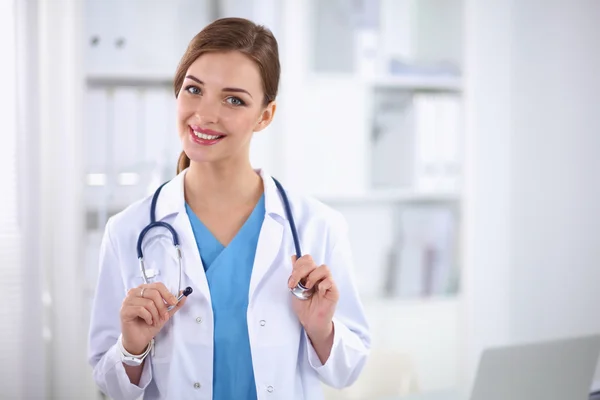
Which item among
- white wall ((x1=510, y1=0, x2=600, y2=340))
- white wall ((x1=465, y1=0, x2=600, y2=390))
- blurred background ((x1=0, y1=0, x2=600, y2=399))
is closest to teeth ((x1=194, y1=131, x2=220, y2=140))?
blurred background ((x1=0, y1=0, x2=600, y2=399))

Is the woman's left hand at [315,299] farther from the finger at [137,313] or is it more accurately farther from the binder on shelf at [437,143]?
the binder on shelf at [437,143]

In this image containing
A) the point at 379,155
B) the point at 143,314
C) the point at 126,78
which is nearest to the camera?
the point at 143,314

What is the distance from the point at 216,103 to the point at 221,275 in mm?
302

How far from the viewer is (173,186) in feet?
4.23

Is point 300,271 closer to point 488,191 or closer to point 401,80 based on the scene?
point 401,80

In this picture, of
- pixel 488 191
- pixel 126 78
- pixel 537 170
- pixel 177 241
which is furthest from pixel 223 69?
pixel 537 170

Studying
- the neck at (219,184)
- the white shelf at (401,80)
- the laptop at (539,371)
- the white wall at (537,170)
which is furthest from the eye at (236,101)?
the white wall at (537,170)

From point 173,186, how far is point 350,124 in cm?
150

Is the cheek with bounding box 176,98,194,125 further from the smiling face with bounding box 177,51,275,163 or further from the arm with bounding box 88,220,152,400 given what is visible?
the arm with bounding box 88,220,152,400

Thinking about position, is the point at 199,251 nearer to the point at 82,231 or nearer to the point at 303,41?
the point at 82,231

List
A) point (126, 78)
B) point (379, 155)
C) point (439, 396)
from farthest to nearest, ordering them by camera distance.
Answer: point (379, 155) → point (126, 78) → point (439, 396)

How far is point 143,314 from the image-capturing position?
107 cm

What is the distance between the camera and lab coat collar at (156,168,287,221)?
1252mm

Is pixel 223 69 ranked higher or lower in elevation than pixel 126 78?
lower
